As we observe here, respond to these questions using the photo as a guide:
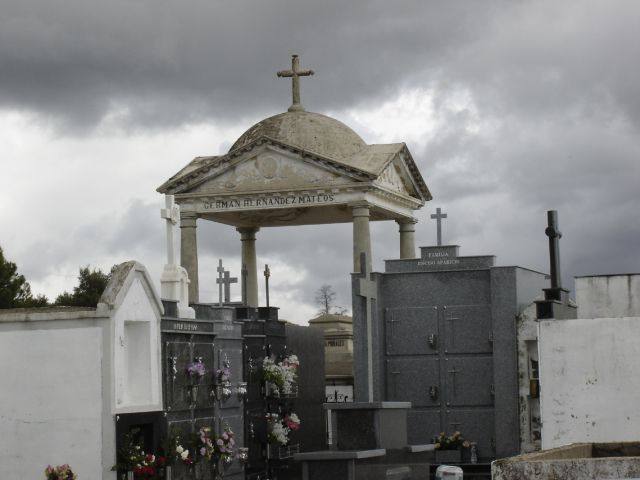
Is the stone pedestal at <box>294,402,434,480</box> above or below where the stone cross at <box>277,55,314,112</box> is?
below

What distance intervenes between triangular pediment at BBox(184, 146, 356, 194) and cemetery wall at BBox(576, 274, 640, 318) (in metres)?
11.2

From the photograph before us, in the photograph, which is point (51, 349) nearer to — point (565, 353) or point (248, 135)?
point (565, 353)

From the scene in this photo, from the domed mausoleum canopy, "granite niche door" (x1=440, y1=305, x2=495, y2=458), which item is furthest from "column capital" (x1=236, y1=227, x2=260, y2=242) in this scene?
"granite niche door" (x1=440, y1=305, x2=495, y2=458)

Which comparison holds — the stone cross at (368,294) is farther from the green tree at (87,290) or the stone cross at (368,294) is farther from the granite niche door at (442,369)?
the green tree at (87,290)

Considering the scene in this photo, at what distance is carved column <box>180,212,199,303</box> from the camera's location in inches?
1432

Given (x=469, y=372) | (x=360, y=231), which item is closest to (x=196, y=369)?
(x=469, y=372)

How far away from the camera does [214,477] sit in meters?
23.7

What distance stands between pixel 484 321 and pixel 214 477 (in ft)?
23.3

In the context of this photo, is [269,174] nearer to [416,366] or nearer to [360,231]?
[360,231]

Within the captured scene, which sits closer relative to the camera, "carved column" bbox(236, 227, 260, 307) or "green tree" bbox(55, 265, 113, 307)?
"carved column" bbox(236, 227, 260, 307)

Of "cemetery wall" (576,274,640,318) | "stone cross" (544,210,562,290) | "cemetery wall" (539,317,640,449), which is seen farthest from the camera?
"cemetery wall" (576,274,640,318)

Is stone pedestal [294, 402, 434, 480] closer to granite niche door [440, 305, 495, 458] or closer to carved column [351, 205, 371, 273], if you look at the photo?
granite niche door [440, 305, 495, 458]

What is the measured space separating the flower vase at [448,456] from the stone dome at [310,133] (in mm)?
11120

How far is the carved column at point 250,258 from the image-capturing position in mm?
39156
